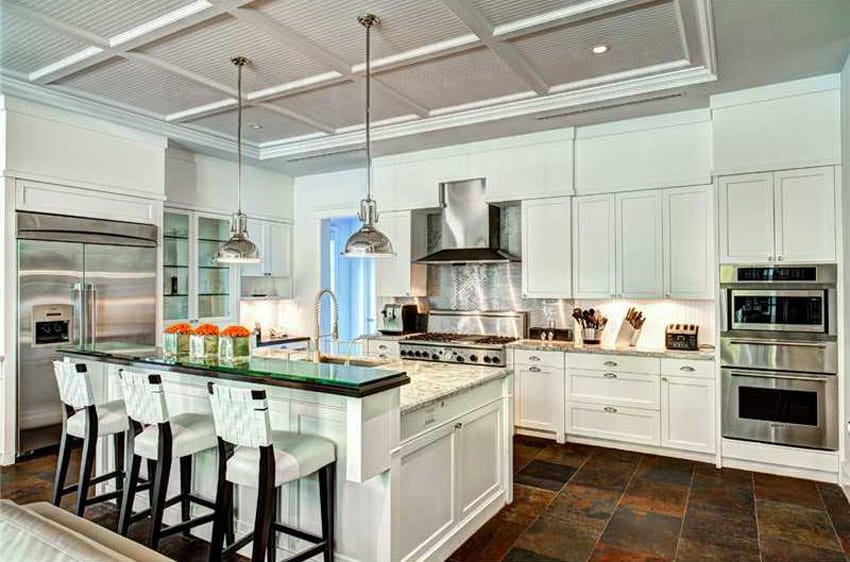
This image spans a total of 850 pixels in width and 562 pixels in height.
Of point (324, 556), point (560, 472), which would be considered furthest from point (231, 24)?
point (560, 472)

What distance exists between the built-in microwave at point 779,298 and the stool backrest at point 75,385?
442 centimetres

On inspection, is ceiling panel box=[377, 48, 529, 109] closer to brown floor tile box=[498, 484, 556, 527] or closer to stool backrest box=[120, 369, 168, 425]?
stool backrest box=[120, 369, 168, 425]

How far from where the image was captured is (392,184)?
6.11m

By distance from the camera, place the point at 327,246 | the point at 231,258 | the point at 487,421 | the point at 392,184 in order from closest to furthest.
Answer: the point at 487,421, the point at 231,258, the point at 392,184, the point at 327,246

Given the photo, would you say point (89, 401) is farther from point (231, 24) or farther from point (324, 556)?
point (231, 24)

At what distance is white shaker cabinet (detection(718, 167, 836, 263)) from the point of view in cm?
387

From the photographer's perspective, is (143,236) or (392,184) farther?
(392,184)

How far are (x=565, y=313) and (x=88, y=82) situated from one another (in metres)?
4.64

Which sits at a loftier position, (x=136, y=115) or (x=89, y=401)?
(x=136, y=115)

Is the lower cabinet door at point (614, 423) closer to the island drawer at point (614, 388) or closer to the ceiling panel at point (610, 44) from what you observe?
the island drawer at point (614, 388)

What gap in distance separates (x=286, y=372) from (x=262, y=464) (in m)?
0.42

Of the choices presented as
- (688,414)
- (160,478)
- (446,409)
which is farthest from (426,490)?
(688,414)

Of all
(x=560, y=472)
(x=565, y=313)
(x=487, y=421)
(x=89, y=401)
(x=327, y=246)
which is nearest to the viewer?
(x=89, y=401)

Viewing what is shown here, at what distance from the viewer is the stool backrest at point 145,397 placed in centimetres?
264
